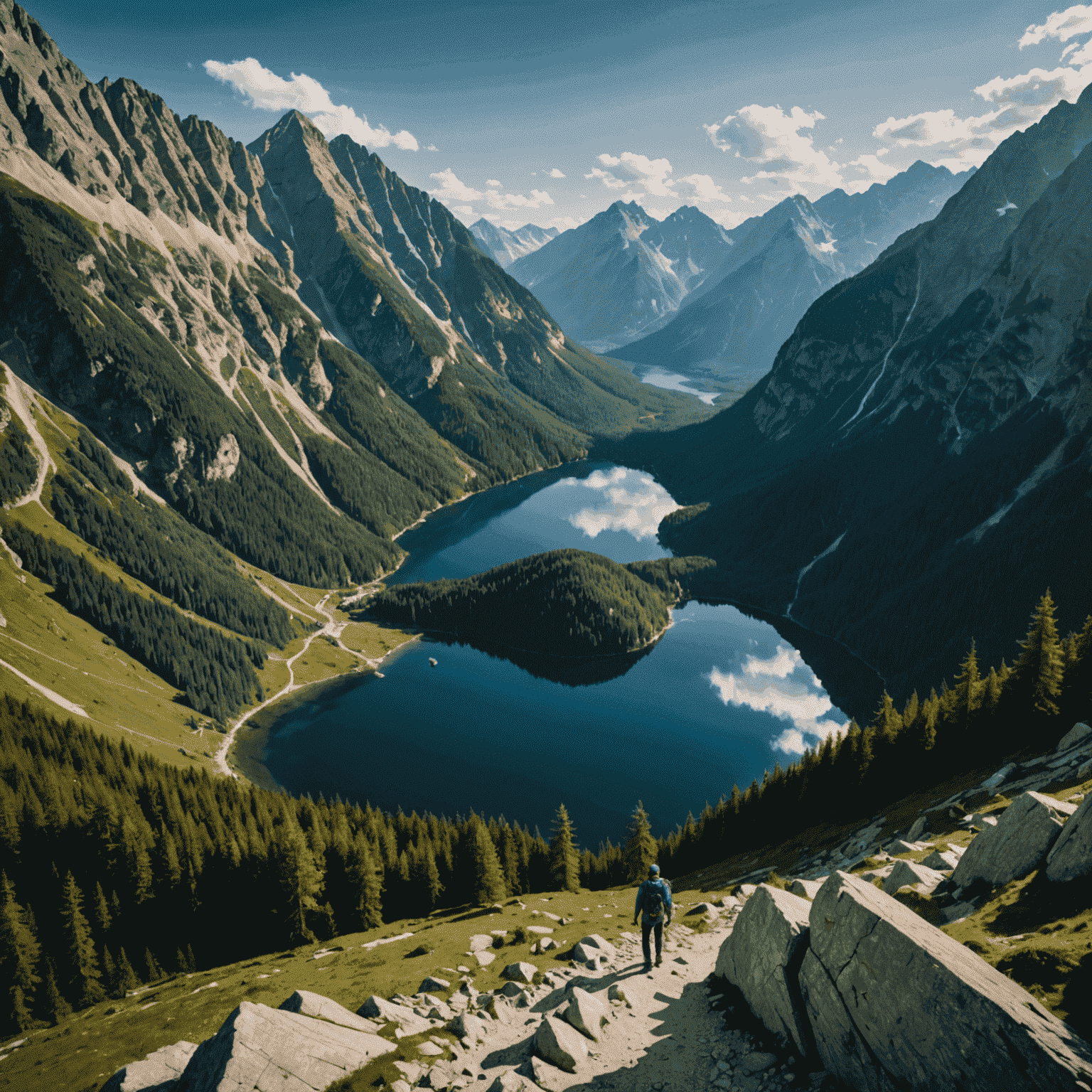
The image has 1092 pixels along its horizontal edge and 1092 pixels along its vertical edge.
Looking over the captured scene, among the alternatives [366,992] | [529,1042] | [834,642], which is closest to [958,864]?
[529,1042]

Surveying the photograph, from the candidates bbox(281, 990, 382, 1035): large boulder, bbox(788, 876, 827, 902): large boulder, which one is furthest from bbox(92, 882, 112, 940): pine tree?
bbox(788, 876, 827, 902): large boulder

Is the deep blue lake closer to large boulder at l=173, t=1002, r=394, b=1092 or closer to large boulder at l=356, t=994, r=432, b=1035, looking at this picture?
large boulder at l=356, t=994, r=432, b=1035

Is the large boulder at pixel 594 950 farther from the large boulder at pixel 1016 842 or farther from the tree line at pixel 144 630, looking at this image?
the tree line at pixel 144 630

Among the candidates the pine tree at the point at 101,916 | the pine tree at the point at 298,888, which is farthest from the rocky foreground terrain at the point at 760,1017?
the pine tree at the point at 101,916

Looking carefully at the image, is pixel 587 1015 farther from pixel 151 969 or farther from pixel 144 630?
pixel 144 630

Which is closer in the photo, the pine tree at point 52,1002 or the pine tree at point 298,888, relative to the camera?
the pine tree at point 52,1002

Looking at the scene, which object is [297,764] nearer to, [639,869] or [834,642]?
[639,869]
